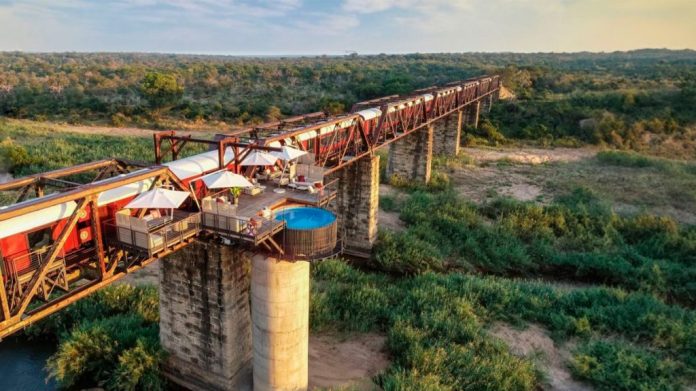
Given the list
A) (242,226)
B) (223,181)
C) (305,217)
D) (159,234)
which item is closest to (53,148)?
(223,181)

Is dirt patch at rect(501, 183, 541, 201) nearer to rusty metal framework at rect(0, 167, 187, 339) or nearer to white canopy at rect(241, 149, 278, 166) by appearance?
white canopy at rect(241, 149, 278, 166)

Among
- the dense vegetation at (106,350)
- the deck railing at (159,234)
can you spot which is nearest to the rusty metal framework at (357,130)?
the deck railing at (159,234)

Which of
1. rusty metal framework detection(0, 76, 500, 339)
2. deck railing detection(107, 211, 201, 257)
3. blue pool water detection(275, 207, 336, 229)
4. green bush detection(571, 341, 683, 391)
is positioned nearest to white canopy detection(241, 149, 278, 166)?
rusty metal framework detection(0, 76, 500, 339)

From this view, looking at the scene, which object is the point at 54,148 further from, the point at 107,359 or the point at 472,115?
the point at 472,115

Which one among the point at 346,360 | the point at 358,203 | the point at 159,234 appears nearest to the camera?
the point at 159,234

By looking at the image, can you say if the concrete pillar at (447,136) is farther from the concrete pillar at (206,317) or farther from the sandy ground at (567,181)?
the concrete pillar at (206,317)

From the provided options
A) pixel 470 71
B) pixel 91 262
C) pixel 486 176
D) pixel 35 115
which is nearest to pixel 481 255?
pixel 486 176
